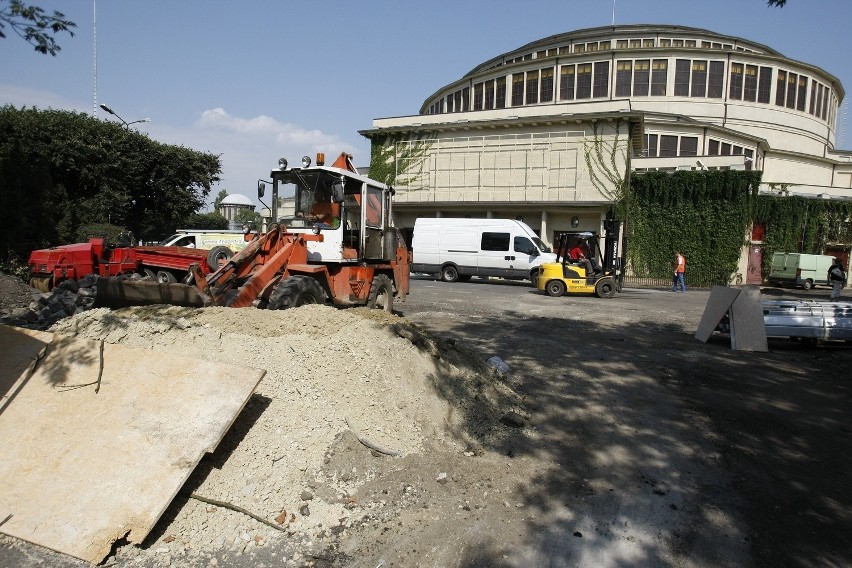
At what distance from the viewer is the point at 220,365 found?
4.43 metres

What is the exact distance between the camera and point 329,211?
373 inches

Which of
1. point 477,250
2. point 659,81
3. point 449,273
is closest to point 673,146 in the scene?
point 659,81

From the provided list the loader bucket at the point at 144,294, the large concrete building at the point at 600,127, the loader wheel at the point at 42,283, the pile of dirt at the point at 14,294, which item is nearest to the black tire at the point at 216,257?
the loader bucket at the point at 144,294

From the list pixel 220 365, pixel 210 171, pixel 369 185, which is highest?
pixel 210 171

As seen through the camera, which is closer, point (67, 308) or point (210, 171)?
point (67, 308)

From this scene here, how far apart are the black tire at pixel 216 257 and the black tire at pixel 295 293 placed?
1256 mm

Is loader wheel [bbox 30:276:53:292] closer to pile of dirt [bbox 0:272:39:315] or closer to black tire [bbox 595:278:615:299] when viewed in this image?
pile of dirt [bbox 0:272:39:315]

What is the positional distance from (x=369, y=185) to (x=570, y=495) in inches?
276

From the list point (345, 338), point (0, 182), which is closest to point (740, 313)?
point (345, 338)

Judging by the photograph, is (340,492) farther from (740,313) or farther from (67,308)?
(740,313)

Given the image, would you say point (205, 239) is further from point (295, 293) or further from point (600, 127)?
point (600, 127)

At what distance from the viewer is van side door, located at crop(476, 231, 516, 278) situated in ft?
75.0

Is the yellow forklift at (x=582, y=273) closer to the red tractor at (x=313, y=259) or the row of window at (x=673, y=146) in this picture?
the red tractor at (x=313, y=259)

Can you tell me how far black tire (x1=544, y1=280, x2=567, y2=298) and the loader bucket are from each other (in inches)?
548
